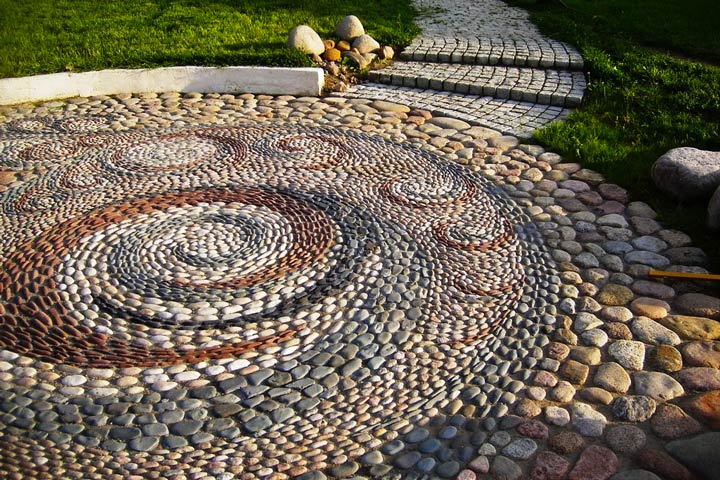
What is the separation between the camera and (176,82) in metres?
9.45

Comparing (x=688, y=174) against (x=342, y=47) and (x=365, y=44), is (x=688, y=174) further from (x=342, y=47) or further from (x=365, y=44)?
(x=342, y=47)

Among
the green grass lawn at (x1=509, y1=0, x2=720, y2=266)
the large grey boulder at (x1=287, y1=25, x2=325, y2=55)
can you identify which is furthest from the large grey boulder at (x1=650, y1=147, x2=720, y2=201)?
the large grey boulder at (x1=287, y1=25, x2=325, y2=55)

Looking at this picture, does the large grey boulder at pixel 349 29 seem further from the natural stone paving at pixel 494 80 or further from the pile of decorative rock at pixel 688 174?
the pile of decorative rock at pixel 688 174

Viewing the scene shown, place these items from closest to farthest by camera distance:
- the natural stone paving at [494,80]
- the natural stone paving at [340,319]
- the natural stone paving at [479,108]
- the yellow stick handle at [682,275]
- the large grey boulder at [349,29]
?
the natural stone paving at [340,319] → the yellow stick handle at [682,275] → the natural stone paving at [479,108] → the natural stone paving at [494,80] → the large grey boulder at [349,29]

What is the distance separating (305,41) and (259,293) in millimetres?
6052

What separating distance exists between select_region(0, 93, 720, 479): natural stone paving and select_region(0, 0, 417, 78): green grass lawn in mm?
2756

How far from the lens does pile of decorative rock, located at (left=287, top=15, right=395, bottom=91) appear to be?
32.9 ft

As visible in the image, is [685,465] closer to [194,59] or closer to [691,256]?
[691,256]

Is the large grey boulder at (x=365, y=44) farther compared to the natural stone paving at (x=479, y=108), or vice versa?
the large grey boulder at (x=365, y=44)

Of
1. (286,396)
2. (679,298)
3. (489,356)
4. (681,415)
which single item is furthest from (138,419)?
(679,298)

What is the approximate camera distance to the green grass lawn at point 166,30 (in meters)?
9.88

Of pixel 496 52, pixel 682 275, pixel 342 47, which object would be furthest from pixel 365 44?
pixel 682 275

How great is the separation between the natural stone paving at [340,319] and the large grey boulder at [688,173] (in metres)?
0.41

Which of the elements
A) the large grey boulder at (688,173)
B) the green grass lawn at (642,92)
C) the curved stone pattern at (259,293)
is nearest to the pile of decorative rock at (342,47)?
the curved stone pattern at (259,293)
